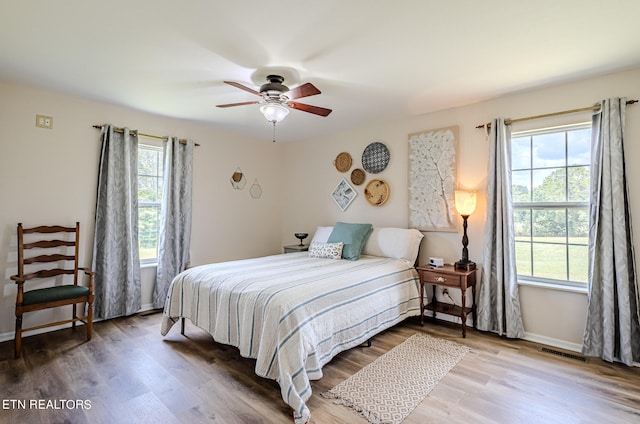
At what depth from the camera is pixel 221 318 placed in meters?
2.51

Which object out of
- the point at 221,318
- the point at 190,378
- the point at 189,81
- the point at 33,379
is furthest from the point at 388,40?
the point at 33,379

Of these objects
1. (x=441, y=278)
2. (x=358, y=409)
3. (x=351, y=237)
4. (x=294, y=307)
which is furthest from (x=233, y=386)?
(x=441, y=278)

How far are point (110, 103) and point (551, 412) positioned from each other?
4.80 meters

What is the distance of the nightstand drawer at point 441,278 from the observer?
310 centimetres

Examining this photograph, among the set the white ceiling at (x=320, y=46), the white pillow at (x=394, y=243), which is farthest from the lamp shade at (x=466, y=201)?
the white ceiling at (x=320, y=46)

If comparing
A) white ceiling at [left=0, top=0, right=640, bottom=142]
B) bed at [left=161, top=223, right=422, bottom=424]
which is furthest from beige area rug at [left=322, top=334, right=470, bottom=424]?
white ceiling at [left=0, top=0, right=640, bottom=142]

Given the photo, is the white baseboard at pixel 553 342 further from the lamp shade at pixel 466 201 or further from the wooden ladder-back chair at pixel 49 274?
the wooden ladder-back chair at pixel 49 274

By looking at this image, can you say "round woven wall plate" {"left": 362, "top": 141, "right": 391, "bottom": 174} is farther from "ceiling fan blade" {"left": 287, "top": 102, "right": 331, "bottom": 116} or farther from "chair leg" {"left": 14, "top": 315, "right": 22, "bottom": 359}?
"chair leg" {"left": 14, "top": 315, "right": 22, "bottom": 359}

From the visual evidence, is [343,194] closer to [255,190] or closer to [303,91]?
[255,190]

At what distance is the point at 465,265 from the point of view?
3213 mm

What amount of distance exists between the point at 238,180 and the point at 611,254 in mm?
4423

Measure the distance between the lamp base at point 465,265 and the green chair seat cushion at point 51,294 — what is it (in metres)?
3.72

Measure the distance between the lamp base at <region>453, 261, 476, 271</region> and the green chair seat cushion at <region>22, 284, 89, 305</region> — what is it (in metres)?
3.72

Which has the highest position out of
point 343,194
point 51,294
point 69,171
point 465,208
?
point 69,171
